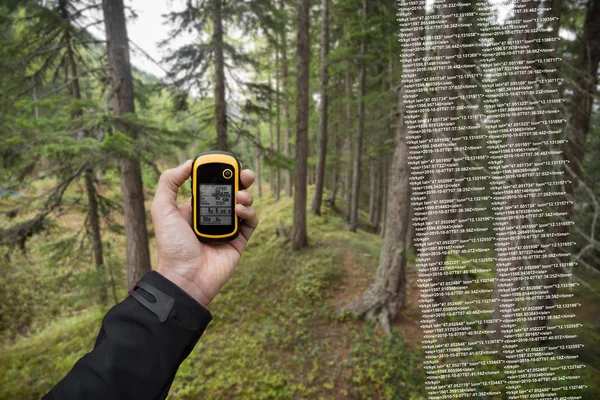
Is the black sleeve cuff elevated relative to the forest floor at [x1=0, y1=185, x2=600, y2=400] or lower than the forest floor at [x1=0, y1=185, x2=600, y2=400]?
elevated

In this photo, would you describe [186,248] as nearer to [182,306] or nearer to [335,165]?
[182,306]

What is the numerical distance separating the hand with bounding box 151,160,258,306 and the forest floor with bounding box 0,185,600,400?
8.47 feet

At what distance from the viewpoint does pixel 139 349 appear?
4.84ft

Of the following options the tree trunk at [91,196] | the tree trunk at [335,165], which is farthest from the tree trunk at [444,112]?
the tree trunk at [335,165]

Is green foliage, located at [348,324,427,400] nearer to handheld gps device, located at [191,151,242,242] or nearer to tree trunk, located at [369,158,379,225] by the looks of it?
handheld gps device, located at [191,151,242,242]

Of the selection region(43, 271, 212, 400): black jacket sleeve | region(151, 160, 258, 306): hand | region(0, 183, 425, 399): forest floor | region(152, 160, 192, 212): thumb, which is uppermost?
region(152, 160, 192, 212): thumb

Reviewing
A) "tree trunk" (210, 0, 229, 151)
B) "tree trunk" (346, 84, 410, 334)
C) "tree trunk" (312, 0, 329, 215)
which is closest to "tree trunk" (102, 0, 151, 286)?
"tree trunk" (210, 0, 229, 151)

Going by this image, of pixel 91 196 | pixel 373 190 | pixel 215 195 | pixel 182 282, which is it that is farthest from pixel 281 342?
pixel 373 190

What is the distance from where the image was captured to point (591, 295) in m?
3.14

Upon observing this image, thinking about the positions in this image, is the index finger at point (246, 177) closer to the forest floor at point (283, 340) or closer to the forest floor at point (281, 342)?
the forest floor at point (283, 340)

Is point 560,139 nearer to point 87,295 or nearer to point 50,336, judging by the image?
point 87,295

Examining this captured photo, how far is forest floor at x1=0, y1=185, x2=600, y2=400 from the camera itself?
417 centimetres

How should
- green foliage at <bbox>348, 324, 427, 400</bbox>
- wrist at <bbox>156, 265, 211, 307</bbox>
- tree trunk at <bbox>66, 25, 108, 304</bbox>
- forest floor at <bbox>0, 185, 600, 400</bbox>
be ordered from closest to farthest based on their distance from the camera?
1. wrist at <bbox>156, 265, 211, 307</bbox>
2. green foliage at <bbox>348, 324, 427, 400</bbox>
3. forest floor at <bbox>0, 185, 600, 400</bbox>
4. tree trunk at <bbox>66, 25, 108, 304</bbox>

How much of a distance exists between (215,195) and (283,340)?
13.8ft
